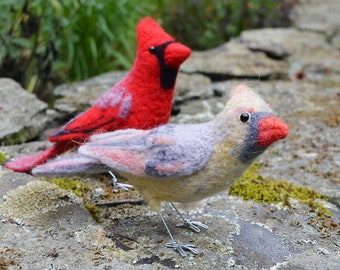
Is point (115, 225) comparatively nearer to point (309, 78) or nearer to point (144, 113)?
point (144, 113)

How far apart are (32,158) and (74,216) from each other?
0.36m

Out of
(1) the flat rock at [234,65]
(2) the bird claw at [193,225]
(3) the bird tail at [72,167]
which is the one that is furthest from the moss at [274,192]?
(1) the flat rock at [234,65]

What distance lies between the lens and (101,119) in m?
2.36

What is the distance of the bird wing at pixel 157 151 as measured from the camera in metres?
1.83

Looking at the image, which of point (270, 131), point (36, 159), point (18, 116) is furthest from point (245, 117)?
point (18, 116)

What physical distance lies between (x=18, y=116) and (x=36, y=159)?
2.62 ft

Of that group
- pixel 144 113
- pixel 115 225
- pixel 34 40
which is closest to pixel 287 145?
pixel 144 113

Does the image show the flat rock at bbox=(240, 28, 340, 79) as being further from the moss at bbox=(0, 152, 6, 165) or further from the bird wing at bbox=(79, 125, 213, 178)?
the bird wing at bbox=(79, 125, 213, 178)

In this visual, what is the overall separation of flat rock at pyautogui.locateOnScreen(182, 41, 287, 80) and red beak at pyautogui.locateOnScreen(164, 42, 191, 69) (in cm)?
186

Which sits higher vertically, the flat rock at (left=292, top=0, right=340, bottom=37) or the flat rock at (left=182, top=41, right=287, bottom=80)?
the flat rock at (left=292, top=0, right=340, bottom=37)

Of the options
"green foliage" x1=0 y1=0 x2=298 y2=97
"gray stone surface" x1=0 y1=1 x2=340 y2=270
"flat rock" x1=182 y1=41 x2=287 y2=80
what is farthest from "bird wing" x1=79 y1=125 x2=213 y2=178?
"flat rock" x1=182 y1=41 x2=287 y2=80

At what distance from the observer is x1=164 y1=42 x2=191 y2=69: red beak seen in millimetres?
2223

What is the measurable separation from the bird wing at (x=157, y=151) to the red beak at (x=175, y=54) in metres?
0.41

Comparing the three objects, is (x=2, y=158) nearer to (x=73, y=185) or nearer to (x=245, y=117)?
(x=73, y=185)
